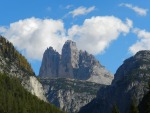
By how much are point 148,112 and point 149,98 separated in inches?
167

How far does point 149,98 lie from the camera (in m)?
126

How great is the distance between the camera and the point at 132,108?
4934 inches

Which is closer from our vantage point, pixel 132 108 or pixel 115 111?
pixel 132 108

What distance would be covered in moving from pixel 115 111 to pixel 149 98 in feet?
46.3

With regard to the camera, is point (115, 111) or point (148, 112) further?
point (115, 111)

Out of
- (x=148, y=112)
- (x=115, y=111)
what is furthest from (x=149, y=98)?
(x=115, y=111)

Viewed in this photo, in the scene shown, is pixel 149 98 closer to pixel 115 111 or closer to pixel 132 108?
pixel 132 108

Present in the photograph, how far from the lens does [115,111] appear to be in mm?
136125

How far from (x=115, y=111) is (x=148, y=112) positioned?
571 inches

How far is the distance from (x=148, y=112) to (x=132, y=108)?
14.9 ft

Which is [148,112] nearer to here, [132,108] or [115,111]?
[132,108]

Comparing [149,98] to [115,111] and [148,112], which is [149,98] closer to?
[148,112]
